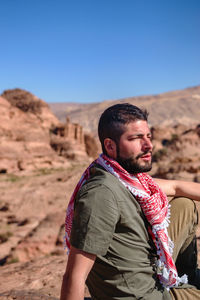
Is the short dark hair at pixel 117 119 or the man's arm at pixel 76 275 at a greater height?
the short dark hair at pixel 117 119

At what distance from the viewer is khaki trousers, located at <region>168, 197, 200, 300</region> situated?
1847 mm

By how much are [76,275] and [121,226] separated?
305mm

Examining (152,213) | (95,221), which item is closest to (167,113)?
(152,213)

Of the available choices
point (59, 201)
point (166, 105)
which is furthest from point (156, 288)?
point (166, 105)

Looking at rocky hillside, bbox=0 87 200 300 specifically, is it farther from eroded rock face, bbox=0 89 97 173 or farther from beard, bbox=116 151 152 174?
beard, bbox=116 151 152 174

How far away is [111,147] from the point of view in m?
1.54

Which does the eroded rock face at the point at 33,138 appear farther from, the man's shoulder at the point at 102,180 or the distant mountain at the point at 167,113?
the distant mountain at the point at 167,113

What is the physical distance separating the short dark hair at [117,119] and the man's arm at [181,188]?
70 centimetres

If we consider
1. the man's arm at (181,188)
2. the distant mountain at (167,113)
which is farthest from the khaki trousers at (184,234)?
the distant mountain at (167,113)

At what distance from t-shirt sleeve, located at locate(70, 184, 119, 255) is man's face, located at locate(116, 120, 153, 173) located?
0.27m

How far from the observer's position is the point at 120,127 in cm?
151

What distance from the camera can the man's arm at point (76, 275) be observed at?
1.23 metres

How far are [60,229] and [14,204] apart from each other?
165 inches

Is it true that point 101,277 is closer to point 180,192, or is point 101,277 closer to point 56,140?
point 180,192
